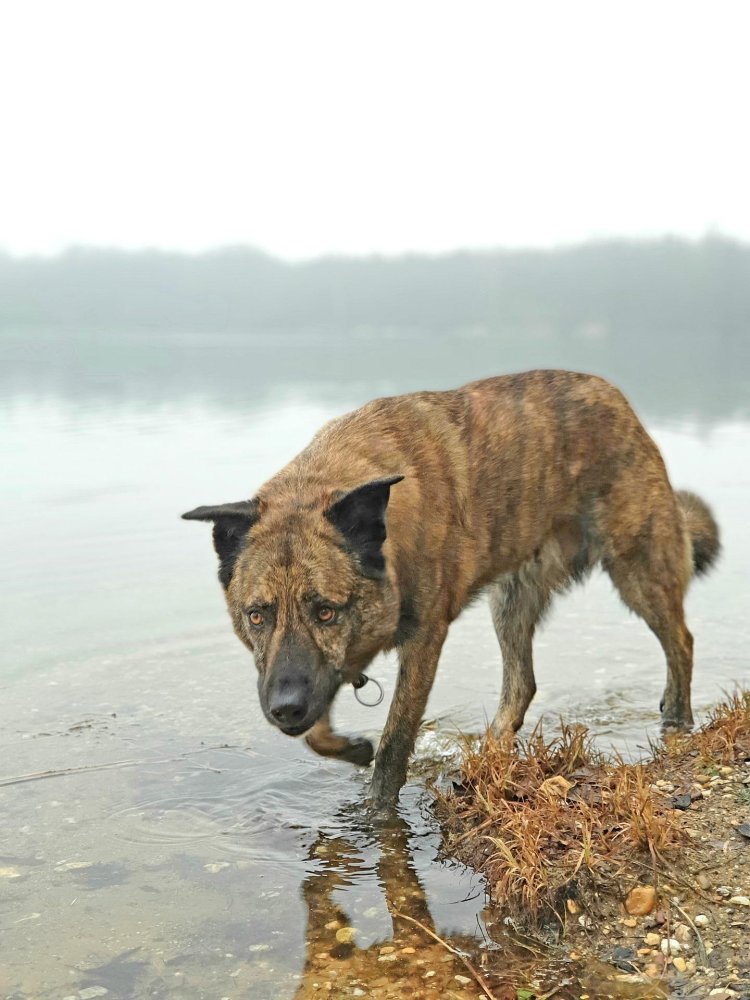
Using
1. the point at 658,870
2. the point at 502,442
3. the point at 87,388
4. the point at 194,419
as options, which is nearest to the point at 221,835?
the point at 658,870

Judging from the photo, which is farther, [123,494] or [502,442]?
[123,494]

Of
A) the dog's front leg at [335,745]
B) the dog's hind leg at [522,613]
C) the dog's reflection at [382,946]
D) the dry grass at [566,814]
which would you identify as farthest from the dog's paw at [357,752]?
the dog's hind leg at [522,613]

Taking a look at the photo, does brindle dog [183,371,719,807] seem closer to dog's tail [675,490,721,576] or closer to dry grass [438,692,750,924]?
dog's tail [675,490,721,576]

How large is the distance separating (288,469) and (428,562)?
0.80m

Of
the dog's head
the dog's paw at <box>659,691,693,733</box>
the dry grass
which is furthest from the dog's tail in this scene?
the dog's head

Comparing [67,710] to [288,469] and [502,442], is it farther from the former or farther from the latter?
[502,442]

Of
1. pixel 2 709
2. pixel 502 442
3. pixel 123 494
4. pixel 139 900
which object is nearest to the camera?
pixel 139 900

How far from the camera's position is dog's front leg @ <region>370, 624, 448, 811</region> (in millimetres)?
5629

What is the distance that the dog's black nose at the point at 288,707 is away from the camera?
4.71m

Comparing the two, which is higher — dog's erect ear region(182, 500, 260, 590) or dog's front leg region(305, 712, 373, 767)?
dog's erect ear region(182, 500, 260, 590)

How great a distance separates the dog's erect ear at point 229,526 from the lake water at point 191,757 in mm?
1293

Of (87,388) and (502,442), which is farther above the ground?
(502,442)

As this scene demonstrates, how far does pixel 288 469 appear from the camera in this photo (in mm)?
5602

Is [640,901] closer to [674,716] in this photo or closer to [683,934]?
[683,934]
